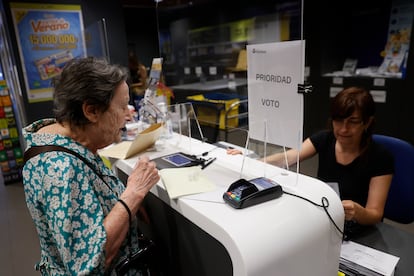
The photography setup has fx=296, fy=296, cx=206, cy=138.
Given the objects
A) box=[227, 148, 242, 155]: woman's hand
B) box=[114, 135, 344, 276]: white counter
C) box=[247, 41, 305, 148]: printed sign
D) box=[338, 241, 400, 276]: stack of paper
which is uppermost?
box=[247, 41, 305, 148]: printed sign

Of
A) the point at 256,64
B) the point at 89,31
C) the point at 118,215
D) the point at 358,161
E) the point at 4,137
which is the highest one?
the point at 89,31

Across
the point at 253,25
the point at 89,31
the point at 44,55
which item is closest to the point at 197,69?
the point at 253,25

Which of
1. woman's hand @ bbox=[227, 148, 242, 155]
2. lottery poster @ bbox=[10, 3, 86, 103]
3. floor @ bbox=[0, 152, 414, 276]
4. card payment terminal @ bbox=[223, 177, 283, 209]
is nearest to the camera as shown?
card payment terminal @ bbox=[223, 177, 283, 209]

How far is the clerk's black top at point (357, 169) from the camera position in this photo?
1.34 meters

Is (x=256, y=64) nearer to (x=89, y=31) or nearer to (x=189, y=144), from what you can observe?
(x=189, y=144)

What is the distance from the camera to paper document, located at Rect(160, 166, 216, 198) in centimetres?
92

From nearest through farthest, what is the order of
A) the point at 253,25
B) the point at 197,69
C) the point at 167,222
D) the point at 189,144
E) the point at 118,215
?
the point at 118,215
the point at 167,222
the point at 189,144
the point at 253,25
the point at 197,69

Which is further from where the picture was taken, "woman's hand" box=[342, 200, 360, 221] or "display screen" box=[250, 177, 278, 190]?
"woman's hand" box=[342, 200, 360, 221]

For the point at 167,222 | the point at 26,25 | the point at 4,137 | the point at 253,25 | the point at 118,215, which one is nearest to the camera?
the point at 118,215

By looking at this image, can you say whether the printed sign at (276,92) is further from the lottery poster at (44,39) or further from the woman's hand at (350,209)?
the lottery poster at (44,39)

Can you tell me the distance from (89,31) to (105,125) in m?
3.35

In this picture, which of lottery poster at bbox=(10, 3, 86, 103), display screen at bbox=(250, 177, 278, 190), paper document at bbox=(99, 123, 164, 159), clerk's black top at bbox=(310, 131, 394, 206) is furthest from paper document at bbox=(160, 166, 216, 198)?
lottery poster at bbox=(10, 3, 86, 103)

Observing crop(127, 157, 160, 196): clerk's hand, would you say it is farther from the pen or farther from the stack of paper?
the stack of paper

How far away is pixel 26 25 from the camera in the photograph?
135 inches
